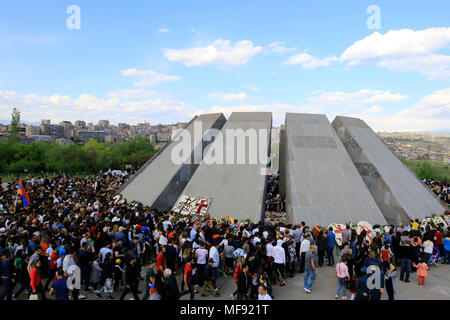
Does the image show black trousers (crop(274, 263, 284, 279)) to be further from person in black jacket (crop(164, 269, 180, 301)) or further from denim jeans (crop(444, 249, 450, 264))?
denim jeans (crop(444, 249, 450, 264))

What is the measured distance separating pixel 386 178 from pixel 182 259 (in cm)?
1407

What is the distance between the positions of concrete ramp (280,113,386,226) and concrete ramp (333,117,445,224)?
3.67ft

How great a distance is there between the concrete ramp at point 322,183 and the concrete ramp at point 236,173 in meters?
1.75

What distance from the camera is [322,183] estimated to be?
1683 cm

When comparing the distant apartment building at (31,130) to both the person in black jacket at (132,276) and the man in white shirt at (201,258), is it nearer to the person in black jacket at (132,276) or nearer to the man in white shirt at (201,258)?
the person in black jacket at (132,276)

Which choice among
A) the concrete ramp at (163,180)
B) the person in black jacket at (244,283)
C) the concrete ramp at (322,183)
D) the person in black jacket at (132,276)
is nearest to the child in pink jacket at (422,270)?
the concrete ramp at (322,183)

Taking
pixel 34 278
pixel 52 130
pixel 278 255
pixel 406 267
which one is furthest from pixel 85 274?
pixel 52 130

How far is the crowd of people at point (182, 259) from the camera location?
7676 millimetres

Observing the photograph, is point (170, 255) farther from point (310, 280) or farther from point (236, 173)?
point (236, 173)

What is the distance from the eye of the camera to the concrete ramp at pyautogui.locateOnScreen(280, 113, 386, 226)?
15062mm

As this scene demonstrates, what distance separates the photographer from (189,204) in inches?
653

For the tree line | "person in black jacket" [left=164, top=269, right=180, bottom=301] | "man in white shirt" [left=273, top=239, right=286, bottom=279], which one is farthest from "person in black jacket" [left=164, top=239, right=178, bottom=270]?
the tree line
